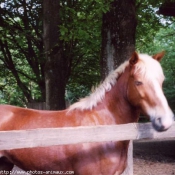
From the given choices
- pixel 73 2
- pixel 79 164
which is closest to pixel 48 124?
pixel 79 164

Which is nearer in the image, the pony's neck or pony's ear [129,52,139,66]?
pony's ear [129,52,139,66]

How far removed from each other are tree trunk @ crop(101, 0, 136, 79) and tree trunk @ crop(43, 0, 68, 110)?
173cm

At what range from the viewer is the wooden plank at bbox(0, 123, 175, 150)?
9.29 feet

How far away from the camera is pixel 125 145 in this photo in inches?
140

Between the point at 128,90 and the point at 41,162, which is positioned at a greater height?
the point at 128,90

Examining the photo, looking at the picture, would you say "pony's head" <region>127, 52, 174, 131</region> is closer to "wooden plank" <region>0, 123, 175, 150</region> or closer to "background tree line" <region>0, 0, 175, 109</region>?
"wooden plank" <region>0, 123, 175, 150</region>

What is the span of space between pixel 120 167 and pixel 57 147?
721 millimetres

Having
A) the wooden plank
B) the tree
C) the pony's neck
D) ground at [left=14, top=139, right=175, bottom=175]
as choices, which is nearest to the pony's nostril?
the wooden plank

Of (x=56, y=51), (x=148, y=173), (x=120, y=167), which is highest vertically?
(x=56, y=51)

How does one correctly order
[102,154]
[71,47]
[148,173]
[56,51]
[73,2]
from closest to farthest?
[102,154]
[148,173]
[56,51]
[73,2]
[71,47]

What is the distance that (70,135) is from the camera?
9.91 ft

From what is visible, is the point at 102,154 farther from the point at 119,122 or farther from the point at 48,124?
the point at 48,124

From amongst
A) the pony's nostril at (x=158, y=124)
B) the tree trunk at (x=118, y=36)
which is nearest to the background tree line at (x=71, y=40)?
the tree trunk at (x=118, y=36)

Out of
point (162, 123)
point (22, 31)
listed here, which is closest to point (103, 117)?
point (162, 123)
